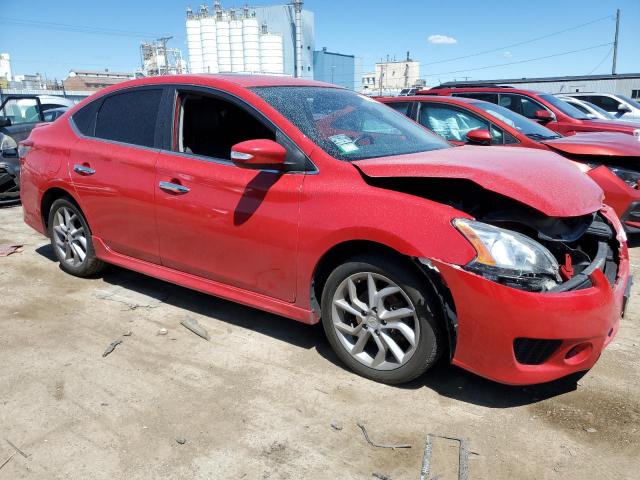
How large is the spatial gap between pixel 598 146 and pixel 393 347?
3.83 meters

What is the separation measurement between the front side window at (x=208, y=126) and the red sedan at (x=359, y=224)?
0.01 m

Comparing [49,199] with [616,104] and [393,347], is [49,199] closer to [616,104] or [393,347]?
[393,347]

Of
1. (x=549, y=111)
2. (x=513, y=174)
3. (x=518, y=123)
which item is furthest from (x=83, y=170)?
(x=549, y=111)

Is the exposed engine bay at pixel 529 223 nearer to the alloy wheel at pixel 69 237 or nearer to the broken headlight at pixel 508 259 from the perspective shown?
the broken headlight at pixel 508 259

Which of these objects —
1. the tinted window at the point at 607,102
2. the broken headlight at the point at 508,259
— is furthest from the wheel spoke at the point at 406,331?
the tinted window at the point at 607,102

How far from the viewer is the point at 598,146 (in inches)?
210

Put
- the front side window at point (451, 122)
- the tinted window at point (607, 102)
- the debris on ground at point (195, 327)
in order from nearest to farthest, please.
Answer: the debris on ground at point (195, 327) < the front side window at point (451, 122) < the tinted window at point (607, 102)

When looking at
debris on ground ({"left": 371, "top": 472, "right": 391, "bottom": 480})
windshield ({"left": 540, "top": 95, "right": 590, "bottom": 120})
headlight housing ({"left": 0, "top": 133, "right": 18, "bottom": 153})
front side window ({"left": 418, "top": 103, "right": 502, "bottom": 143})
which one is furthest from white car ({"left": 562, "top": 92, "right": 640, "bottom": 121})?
debris on ground ({"left": 371, "top": 472, "right": 391, "bottom": 480})

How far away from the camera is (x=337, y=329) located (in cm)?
299

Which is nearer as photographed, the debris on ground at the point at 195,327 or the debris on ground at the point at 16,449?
the debris on ground at the point at 16,449

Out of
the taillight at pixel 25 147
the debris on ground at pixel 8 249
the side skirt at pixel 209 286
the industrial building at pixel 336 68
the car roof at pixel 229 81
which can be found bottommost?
the debris on ground at pixel 8 249

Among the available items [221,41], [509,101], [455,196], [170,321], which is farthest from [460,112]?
[221,41]

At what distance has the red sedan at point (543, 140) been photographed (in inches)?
206

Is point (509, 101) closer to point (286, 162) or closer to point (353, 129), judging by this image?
point (353, 129)
